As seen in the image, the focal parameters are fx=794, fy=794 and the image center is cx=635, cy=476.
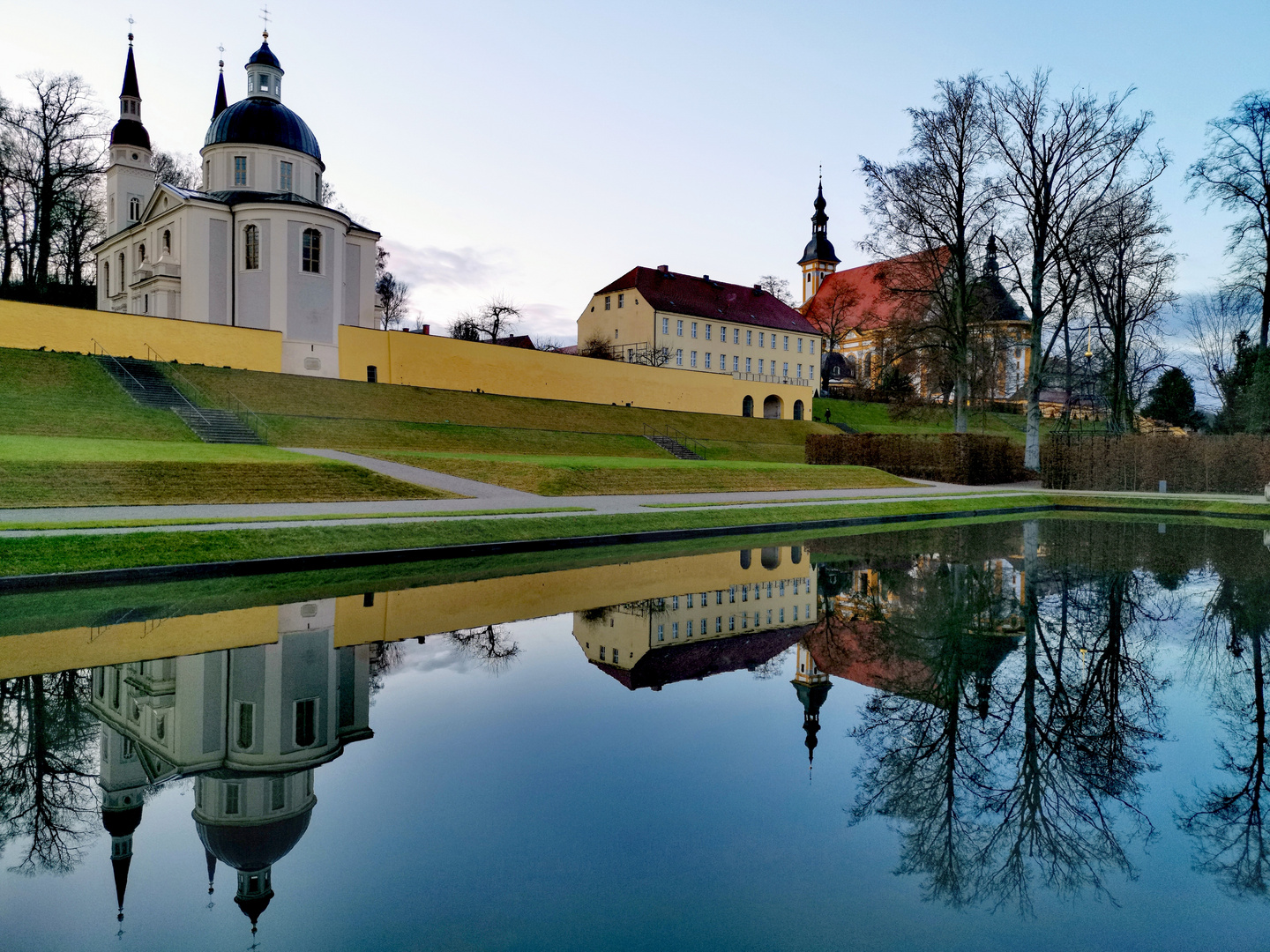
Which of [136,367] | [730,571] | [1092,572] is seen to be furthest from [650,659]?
[136,367]

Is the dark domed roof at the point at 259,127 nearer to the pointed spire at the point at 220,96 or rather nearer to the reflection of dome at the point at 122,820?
the pointed spire at the point at 220,96

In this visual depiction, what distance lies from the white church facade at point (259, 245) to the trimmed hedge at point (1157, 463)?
34.2 meters

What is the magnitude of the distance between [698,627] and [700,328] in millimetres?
58695

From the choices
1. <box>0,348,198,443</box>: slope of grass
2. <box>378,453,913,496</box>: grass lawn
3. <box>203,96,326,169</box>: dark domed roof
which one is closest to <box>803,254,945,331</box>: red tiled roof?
<box>203,96,326,169</box>: dark domed roof

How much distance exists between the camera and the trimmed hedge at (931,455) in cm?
3381

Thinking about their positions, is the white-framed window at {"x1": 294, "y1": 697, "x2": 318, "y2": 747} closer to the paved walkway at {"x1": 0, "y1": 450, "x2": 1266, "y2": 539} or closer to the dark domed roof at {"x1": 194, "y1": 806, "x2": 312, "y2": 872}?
the dark domed roof at {"x1": 194, "y1": 806, "x2": 312, "y2": 872}

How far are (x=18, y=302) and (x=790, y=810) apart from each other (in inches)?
1501

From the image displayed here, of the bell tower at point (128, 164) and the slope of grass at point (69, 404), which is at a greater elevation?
the bell tower at point (128, 164)

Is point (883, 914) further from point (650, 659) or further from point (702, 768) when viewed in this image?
point (650, 659)

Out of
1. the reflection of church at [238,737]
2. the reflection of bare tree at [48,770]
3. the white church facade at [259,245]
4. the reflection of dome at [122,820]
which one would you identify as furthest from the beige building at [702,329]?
the reflection of dome at [122,820]

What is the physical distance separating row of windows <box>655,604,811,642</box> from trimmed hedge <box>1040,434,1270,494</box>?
29.3 m

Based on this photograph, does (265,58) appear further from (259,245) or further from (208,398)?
(208,398)

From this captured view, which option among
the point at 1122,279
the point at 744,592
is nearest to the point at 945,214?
the point at 1122,279

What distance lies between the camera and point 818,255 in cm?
9538
